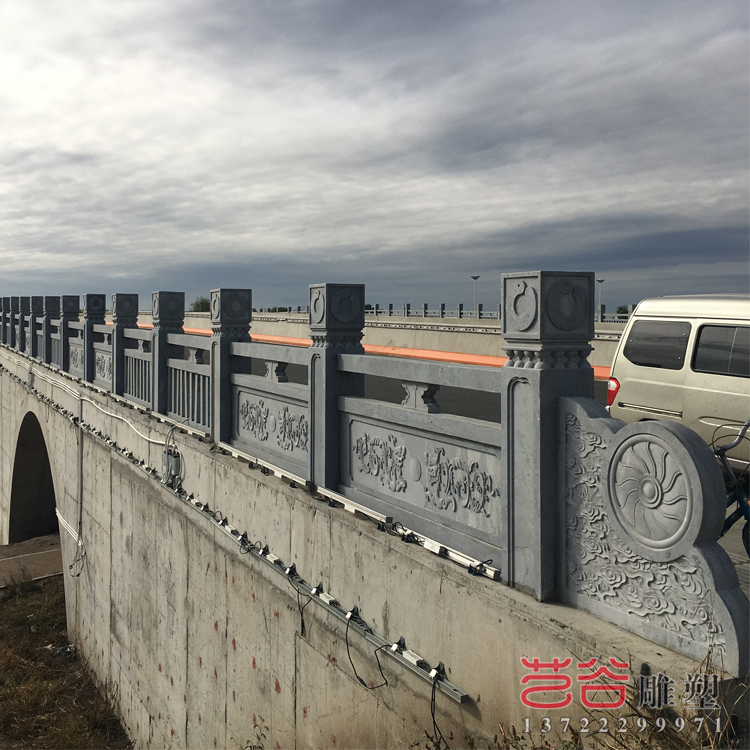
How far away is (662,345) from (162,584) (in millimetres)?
6800

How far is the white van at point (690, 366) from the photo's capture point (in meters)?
7.12

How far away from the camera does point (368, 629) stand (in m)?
4.70

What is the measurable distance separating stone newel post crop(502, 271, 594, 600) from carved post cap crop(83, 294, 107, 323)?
12108 millimetres

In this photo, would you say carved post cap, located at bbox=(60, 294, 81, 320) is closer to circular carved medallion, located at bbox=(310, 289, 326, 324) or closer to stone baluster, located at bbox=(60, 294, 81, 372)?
stone baluster, located at bbox=(60, 294, 81, 372)

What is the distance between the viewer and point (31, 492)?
20141 millimetres

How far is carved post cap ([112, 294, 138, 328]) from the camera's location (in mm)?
12117

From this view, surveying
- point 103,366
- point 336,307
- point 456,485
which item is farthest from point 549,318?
point 103,366

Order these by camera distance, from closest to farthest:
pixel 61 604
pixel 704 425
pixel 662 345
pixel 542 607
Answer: pixel 542 607, pixel 704 425, pixel 662 345, pixel 61 604

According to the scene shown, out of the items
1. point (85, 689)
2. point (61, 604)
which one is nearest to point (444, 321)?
point (61, 604)

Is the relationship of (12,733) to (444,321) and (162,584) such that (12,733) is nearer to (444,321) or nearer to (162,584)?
(162,584)

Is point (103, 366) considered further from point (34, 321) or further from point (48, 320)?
point (34, 321)

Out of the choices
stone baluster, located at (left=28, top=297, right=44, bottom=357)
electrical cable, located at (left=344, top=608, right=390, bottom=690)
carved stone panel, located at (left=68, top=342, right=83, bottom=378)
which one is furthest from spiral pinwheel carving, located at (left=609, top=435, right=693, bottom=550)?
stone baluster, located at (left=28, top=297, right=44, bottom=357)

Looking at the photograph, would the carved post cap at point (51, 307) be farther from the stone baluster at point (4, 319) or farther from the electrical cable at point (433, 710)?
the electrical cable at point (433, 710)

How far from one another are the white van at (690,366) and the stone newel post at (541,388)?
3.76 m
